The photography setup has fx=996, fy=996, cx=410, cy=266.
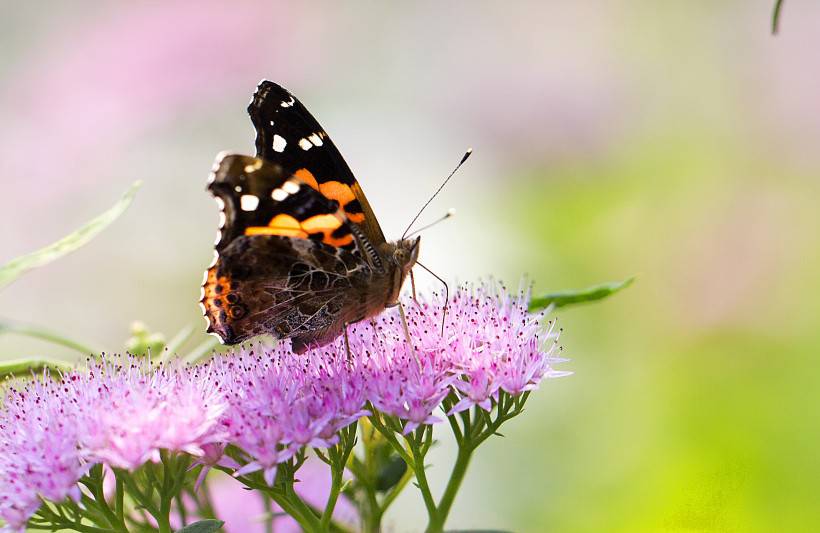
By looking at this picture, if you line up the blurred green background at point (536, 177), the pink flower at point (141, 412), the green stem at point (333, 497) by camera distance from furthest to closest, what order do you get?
the blurred green background at point (536, 177)
the green stem at point (333, 497)
the pink flower at point (141, 412)

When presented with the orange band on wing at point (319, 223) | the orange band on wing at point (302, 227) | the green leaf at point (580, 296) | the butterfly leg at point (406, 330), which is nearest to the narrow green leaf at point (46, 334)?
the orange band on wing at point (302, 227)

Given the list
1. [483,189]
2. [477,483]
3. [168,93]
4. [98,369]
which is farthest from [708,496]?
[168,93]

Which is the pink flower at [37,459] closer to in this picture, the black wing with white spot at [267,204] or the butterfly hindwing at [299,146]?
the black wing with white spot at [267,204]

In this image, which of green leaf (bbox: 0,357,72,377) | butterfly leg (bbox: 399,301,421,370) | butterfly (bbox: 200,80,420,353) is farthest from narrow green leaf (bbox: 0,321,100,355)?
butterfly leg (bbox: 399,301,421,370)

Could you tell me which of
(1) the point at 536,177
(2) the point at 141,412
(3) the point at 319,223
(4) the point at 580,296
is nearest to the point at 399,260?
(3) the point at 319,223

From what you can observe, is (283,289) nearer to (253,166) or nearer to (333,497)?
(253,166)
